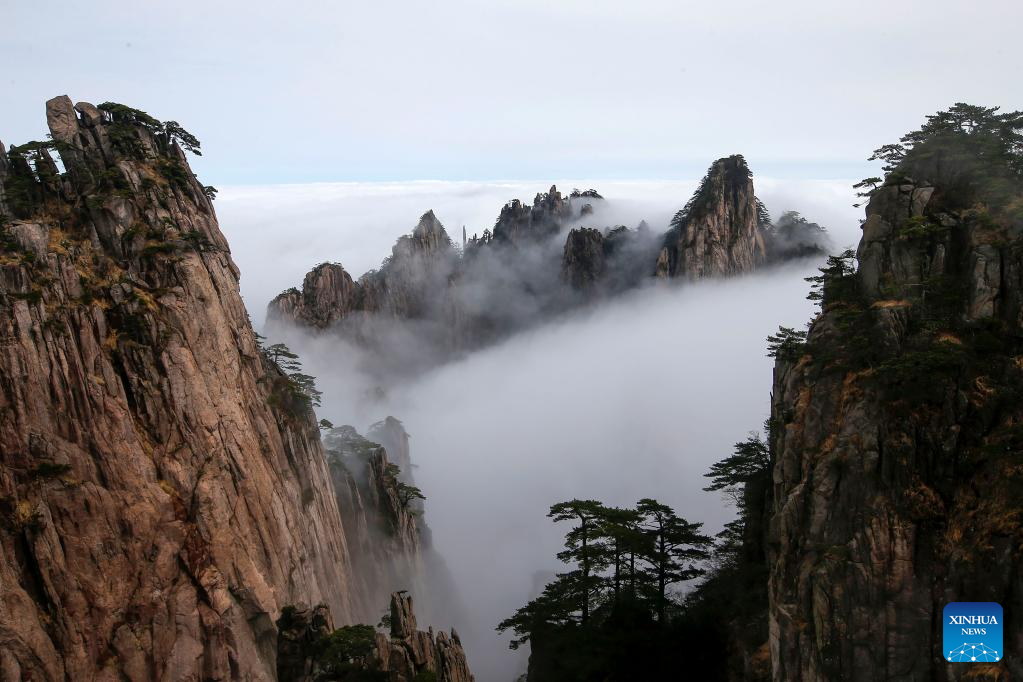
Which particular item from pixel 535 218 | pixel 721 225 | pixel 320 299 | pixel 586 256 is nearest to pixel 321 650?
pixel 721 225

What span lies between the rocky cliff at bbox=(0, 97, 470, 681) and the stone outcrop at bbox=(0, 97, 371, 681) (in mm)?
89

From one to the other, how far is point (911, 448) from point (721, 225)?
3264 inches

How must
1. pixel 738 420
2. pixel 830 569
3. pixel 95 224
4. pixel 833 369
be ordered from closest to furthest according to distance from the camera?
pixel 830 569 < pixel 833 369 < pixel 95 224 < pixel 738 420

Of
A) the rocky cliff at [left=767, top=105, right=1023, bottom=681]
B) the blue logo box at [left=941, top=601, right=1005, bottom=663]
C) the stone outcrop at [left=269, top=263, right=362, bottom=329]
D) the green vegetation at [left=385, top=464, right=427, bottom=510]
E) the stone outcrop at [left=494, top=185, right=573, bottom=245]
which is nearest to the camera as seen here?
the blue logo box at [left=941, top=601, right=1005, bottom=663]

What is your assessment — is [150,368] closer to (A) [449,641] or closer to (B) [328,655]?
(B) [328,655]

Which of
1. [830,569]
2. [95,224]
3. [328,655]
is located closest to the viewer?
[830,569]

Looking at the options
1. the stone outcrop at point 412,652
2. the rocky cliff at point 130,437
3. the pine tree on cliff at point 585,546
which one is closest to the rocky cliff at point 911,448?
the pine tree on cliff at point 585,546

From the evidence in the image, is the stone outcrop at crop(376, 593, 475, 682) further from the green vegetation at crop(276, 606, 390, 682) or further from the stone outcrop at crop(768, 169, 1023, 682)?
the stone outcrop at crop(768, 169, 1023, 682)

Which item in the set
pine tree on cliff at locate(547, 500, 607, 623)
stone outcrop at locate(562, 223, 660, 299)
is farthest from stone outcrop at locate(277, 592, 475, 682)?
stone outcrop at locate(562, 223, 660, 299)

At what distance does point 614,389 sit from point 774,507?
4271 inches

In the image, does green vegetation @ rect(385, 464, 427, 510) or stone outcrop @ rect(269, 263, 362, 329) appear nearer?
green vegetation @ rect(385, 464, 427, 510)

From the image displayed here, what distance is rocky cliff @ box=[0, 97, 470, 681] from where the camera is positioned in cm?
3519

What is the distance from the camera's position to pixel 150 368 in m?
40.3

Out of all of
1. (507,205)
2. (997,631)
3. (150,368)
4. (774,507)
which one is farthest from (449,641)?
(507,205)
